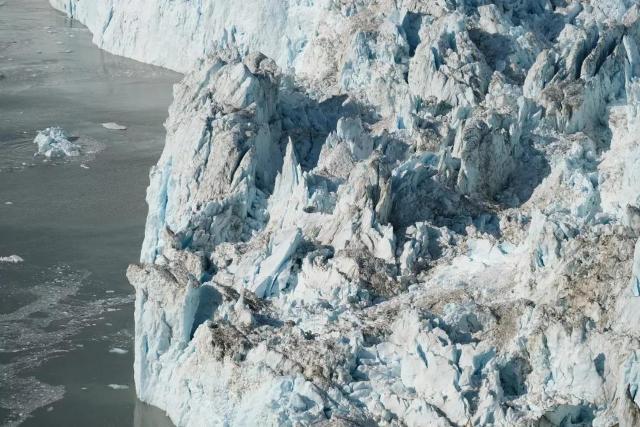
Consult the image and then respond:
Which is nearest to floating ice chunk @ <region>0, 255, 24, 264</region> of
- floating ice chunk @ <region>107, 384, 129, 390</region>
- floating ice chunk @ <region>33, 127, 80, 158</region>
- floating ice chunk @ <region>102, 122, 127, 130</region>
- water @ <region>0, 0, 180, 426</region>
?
water @ <region>0, 0, 180, 426</region>

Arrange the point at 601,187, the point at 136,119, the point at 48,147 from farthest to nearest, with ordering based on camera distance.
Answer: the point at 136,119 → the point at 48,147 → the point at 601,187

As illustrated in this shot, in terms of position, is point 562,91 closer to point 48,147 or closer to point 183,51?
point 48,147

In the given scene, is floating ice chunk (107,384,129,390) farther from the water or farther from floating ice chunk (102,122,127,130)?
floating ice chunk (102,122,127,130)

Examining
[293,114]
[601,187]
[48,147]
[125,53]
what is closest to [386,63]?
[293,114]

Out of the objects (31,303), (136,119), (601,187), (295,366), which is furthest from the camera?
(136,119)

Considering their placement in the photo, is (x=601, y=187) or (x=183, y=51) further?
(x=183, y=51)

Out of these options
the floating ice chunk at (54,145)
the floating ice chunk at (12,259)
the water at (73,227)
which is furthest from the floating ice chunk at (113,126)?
the floating ice chunk at (12,259)
